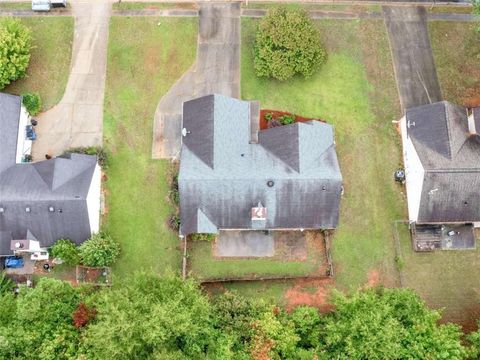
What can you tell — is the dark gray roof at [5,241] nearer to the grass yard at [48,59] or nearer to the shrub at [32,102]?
the shrub at [32,102]

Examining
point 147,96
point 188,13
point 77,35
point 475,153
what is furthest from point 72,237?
point 475,153

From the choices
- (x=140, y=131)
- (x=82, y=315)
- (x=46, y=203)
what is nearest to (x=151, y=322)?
(x=82, y=315)

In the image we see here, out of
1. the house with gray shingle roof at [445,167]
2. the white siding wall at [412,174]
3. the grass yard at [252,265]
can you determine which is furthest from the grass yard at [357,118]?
the house with gray shingle roof at [445,167]

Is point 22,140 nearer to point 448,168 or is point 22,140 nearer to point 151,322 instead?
point 151,322

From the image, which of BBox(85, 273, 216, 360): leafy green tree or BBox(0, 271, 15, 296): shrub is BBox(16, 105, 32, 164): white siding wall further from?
BBox(85, 273, 216, 360): leafy green tree

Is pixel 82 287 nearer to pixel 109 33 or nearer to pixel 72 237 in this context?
pixel 72 237

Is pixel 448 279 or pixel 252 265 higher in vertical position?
pixel 252 265
